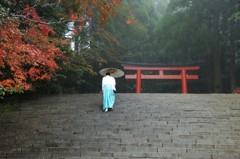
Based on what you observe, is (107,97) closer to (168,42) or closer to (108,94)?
(108,94)

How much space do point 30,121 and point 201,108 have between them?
17.4 ft

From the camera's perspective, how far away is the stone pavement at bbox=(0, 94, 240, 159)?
8.04m

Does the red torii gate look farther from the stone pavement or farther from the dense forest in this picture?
the stone pavement

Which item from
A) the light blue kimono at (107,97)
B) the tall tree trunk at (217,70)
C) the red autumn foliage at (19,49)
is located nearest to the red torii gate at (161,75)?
the tall tree trunk at (217,70)

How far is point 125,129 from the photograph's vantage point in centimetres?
941

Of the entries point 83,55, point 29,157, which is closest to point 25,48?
point 29,157

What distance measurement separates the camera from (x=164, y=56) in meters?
24.3

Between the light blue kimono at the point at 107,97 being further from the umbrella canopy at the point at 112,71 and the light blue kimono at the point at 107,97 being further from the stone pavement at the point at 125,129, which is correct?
the umbrella canopy at the point at 112,71

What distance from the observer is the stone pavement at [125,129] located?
8.04 m

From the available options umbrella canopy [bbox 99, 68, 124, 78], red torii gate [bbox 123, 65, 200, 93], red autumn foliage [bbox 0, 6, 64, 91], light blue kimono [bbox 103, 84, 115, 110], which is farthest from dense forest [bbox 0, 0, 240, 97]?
red autumn foliage [bbox 0, 6, 64, 91]

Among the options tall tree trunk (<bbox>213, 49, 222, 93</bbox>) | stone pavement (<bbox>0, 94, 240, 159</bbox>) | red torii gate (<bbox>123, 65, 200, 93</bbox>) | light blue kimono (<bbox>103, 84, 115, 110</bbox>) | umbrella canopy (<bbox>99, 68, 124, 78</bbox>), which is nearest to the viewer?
stone pavement (<bbox>0, 94, 240, 159</bbox>)

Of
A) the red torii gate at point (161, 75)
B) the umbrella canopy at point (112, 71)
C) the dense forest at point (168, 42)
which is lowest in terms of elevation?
the umbrella canopy at point (112, 71)

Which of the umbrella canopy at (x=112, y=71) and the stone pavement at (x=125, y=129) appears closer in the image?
the stone pavement at (x=125, y=129)

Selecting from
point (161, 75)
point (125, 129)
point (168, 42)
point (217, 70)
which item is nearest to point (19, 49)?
point (125, 129)
